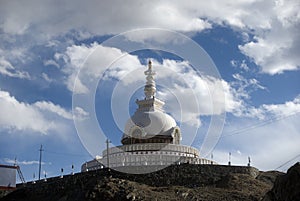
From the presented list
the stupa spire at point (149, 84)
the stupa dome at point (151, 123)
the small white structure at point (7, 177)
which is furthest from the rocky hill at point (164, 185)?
the stupa spire at point (149, 84)

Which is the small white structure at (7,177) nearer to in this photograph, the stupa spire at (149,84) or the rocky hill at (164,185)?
the rocky hill at (164,185)

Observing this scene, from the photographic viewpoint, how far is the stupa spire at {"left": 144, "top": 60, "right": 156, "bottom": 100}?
69375 millimetres

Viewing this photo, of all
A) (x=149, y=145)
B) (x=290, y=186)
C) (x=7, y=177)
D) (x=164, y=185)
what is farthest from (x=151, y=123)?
(x=290, y=186)

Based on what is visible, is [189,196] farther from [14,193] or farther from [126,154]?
[14,193]

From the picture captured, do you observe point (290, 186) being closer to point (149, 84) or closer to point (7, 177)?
point (7, 177)

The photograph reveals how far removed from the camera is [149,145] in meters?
58.0

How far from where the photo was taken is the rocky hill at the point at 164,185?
149 ft

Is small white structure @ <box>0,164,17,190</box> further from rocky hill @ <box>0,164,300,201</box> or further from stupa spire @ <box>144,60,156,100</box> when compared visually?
stupa spire @ <box>144,60,156,100</box>

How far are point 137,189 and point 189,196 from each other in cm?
488

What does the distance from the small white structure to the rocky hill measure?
196cm

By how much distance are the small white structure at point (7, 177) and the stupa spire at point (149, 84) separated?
20.7 metres

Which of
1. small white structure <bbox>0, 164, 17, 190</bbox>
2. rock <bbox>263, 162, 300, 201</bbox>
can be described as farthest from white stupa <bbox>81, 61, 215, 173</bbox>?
rock <bbox>263, 162, 300, 201</bbox>

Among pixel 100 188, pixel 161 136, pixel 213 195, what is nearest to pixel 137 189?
pixel 100 188

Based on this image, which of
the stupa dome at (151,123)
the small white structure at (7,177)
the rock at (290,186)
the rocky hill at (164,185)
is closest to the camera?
the rock at (290,186)
